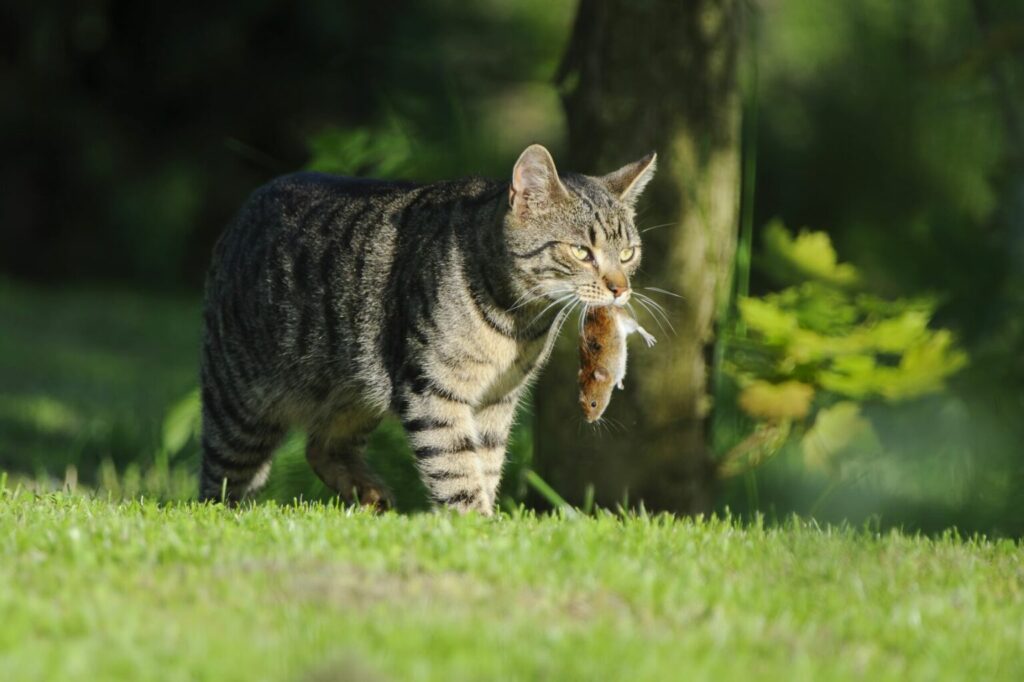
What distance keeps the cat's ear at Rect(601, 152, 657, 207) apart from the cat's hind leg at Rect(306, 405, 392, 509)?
145cm

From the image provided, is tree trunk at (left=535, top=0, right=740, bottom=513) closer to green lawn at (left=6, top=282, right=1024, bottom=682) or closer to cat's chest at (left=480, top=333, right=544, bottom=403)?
cat's chest at (left=480, top=333, right=544, bottom=403)

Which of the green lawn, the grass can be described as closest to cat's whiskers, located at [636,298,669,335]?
the green lawn

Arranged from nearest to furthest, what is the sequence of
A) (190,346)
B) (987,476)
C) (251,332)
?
(251,332), (987,476), (190,346)

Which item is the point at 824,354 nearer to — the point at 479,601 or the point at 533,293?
the point at 533,293

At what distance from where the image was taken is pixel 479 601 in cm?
346

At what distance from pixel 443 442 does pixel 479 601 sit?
164 cm

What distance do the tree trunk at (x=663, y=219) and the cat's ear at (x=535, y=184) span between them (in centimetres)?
98

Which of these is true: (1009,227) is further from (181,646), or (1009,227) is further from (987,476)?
(181,646)

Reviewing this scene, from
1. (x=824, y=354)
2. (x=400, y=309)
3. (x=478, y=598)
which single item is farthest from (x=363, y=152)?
(x=478, y=598)

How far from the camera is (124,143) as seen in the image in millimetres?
14312

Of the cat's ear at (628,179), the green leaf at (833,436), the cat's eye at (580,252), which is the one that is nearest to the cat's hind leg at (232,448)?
the cat's eye at (580,252)

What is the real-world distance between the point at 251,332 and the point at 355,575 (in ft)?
7.59

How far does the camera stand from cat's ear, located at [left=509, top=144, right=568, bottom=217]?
507cm

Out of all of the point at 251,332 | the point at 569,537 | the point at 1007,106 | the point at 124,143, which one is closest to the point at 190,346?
the point at 124,143
